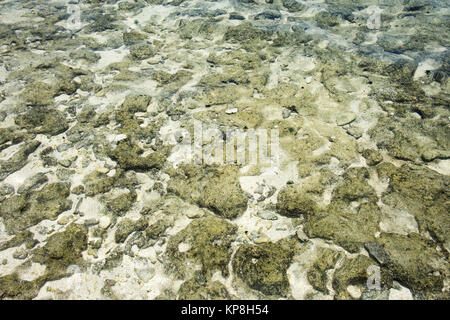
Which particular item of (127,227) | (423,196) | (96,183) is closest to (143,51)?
(96,183)

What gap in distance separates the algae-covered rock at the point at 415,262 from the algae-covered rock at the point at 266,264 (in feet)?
3.20

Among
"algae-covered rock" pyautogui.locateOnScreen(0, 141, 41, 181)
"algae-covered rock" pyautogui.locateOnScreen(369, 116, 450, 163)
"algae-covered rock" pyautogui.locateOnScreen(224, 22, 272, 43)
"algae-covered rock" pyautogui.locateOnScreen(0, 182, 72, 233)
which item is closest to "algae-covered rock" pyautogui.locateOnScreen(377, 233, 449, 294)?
"algae-covered rock" pyautogui.locateOnScreen(369, 116, 450, 163)

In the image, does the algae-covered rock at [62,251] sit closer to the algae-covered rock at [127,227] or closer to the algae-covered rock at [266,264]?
the algae-covered rock at [127,227]

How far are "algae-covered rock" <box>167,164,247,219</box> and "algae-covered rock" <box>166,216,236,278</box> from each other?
185 millimetres

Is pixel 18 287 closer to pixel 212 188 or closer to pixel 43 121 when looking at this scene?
pixel 212 188

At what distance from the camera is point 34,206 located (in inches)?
144

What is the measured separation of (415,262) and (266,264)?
1.51 metres

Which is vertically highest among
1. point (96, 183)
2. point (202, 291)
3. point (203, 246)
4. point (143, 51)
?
point (143, 51)

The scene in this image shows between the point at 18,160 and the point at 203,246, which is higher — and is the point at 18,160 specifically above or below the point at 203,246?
above

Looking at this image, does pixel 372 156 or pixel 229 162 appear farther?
pixel 229 162

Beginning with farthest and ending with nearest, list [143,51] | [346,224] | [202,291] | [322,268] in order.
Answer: [143,51], [346,224], [322,268], [202,291]

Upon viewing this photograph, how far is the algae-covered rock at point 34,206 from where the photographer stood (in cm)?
349

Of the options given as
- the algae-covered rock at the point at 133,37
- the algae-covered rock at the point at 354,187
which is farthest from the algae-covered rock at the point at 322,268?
the algae-covered rock at the point at 133,37
